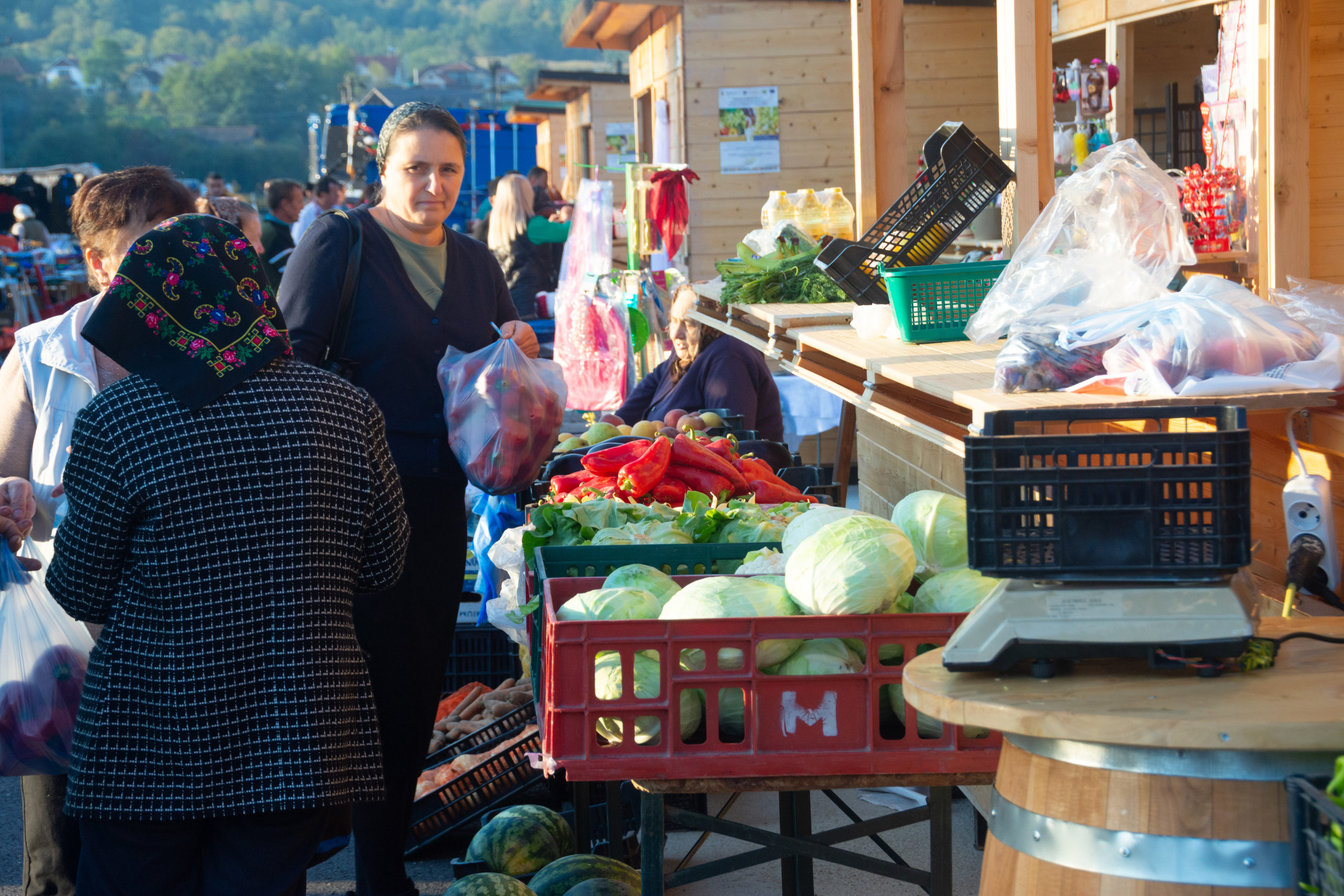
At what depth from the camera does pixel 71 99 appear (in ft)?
260

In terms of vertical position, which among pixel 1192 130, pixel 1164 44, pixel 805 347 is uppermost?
pixel 1164 44

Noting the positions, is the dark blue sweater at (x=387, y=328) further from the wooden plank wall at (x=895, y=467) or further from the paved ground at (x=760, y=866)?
the wooden plank wall at (x=895, y=467)

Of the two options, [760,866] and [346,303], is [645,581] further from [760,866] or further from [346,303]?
[760,866]

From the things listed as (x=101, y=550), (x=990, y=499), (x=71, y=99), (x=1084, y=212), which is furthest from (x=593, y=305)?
(x=71, y=99)

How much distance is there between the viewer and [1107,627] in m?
1.48

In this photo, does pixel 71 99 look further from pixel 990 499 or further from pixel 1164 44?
pixel 990 499

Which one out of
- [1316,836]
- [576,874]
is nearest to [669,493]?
[576,874]

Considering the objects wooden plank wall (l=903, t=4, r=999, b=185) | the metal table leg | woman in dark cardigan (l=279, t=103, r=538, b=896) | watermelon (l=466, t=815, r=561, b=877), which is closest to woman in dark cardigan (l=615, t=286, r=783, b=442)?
woman in dark cardigan (l=279, t=103, r=538, b=896)

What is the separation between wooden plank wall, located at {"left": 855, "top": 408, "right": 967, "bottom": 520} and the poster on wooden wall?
4.49 meters

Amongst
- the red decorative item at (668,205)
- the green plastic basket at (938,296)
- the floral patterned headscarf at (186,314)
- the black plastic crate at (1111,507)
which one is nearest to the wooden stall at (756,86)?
the red decorative item at (668,205)

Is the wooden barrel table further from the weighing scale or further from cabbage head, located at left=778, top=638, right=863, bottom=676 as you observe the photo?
cabbage head, located at left=778, top=638, right=863, bottom=676

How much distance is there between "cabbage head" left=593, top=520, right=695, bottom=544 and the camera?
9.28 feet

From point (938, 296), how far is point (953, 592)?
130 cm

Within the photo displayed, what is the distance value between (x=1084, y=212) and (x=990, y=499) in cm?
163
